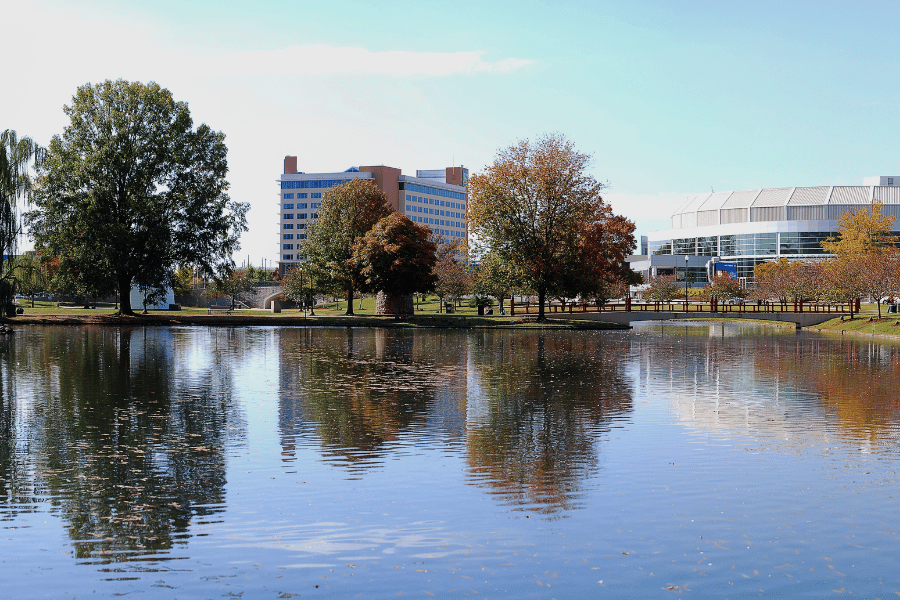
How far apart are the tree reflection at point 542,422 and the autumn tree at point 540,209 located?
32.1 metres

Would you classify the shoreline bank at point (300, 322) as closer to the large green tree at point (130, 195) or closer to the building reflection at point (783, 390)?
the large green tree at point (130, 195)

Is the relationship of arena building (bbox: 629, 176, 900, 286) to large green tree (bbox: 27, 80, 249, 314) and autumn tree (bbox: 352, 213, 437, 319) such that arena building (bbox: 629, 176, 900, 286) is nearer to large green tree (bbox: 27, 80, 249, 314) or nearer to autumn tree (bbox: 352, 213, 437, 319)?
autumn tree (bbox: 352, 213, 437, 319)

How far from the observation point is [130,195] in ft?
189

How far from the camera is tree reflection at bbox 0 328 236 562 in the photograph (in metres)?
8.28

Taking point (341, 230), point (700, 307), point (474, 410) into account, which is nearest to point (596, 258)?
point (341, 230)

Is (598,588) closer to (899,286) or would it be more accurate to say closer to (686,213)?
(899,286)

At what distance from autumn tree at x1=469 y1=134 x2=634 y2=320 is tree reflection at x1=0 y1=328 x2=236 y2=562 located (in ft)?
136

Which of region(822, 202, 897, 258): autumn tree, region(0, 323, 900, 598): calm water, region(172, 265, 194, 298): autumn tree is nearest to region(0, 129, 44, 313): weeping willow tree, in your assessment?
region(172, 265, 194, 298): autumn tree

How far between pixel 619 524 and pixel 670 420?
7.46 meters

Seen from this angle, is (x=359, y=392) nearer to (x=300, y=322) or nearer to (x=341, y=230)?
(x=300, y=322)

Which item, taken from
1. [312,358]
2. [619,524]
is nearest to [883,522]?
[619,524]

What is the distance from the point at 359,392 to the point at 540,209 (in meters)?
45.3

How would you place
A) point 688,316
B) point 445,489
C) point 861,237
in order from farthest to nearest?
point 861,237 < point 688,316 < point 445,489

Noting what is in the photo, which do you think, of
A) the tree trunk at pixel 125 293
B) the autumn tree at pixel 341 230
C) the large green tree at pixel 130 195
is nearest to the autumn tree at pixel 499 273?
the autumn tree at pixel 341 230
